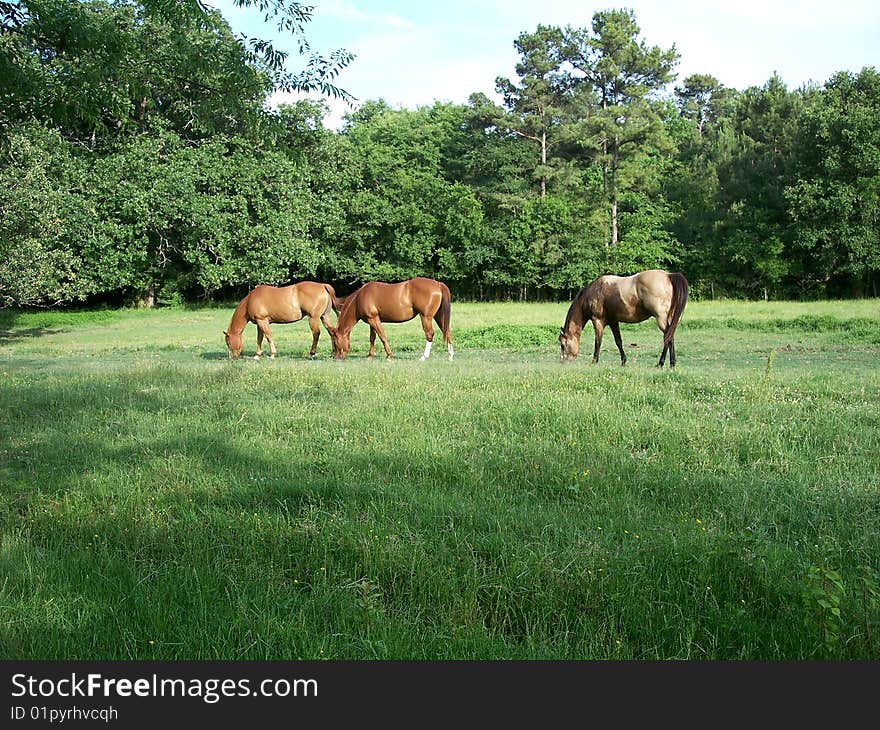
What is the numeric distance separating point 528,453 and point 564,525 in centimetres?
182

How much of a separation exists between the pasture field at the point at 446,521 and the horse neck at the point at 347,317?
26.1 feet

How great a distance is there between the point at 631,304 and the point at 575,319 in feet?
4.91

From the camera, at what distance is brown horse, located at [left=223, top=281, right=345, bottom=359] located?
1938 centimetres

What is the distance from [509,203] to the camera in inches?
2008

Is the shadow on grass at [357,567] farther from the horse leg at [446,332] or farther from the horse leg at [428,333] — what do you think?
the horse leg at [446,332]

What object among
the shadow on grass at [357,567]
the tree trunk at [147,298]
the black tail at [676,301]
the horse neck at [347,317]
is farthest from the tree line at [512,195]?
the shadow on grass at [357,567]

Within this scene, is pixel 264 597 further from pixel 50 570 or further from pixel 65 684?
pixel 50 570

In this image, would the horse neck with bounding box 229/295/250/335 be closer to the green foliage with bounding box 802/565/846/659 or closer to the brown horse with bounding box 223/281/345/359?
the brown horse with bounding box 223/281/345/359

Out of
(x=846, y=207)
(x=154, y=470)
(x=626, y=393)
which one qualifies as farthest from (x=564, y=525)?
(x=846, y=207)

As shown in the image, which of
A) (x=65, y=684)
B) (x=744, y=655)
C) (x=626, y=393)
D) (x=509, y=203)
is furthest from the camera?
(x=509, y=203)

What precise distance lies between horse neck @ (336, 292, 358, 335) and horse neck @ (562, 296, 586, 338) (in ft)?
17.5

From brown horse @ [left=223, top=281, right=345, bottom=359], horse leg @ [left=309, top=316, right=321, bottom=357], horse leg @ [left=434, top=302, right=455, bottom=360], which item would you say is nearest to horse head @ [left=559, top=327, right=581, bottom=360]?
horse leg @ [left=434, top=302, right=455, bottom=360]

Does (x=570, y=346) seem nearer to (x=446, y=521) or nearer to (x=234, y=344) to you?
(x=234, y=344)

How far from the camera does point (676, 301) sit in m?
14.5
